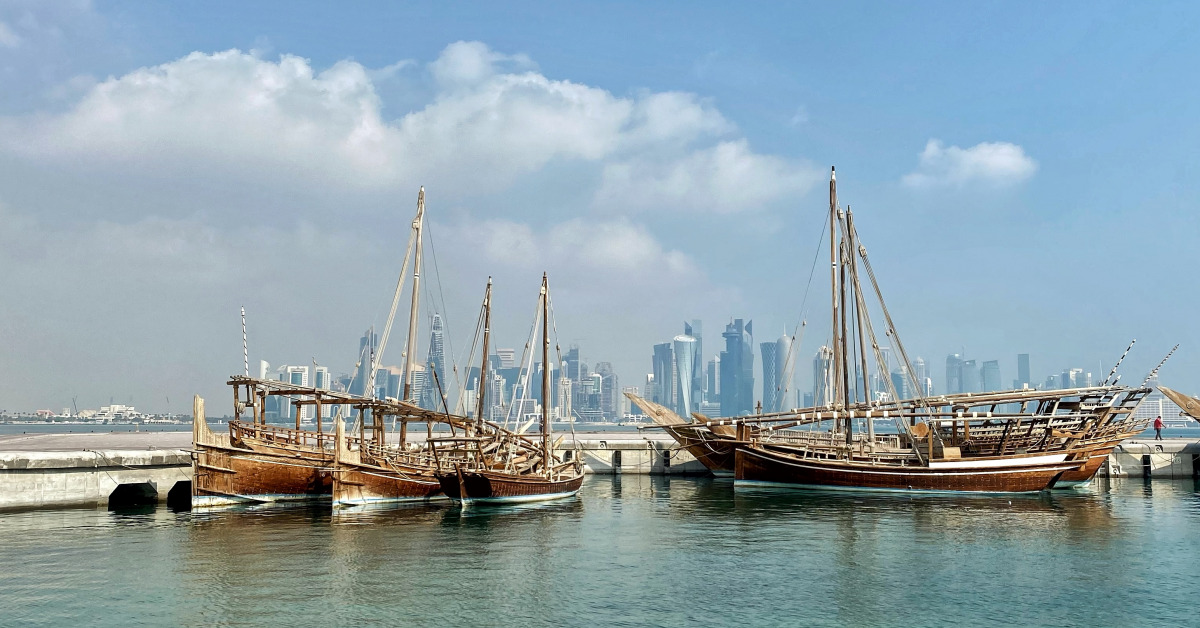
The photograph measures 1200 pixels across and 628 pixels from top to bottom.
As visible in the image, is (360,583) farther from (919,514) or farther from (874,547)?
(919,514)

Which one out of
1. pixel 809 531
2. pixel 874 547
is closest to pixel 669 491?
pixel 809 531

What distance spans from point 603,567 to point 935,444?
35114mm

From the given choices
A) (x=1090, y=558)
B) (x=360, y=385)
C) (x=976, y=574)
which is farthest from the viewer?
(x=360, y=385)

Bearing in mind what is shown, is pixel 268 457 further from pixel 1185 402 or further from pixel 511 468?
pixel 1185 402

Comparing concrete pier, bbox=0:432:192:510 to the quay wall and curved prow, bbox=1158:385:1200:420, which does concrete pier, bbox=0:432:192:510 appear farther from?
curved prow, bbox=1158:385:1200:420

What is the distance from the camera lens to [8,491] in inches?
1603

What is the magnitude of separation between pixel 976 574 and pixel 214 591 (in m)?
23.9

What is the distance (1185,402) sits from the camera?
203ft

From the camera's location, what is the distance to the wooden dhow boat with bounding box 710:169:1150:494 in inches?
2010

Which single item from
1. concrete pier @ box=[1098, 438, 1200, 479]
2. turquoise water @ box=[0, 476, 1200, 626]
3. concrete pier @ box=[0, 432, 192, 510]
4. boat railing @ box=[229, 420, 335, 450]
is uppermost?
boat railing @ box=[229, 420, 335, 450]

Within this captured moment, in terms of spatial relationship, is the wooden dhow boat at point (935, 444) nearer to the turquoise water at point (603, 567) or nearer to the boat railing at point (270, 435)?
the turquoise water at point (603, 567)

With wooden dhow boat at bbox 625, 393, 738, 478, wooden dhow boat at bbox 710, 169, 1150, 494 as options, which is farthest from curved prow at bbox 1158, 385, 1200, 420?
wooden dhow boat at bbox 625, 393, 738, 478

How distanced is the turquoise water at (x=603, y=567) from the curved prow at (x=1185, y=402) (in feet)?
68.6

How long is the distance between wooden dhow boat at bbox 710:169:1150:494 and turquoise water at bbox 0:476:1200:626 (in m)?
7.35
